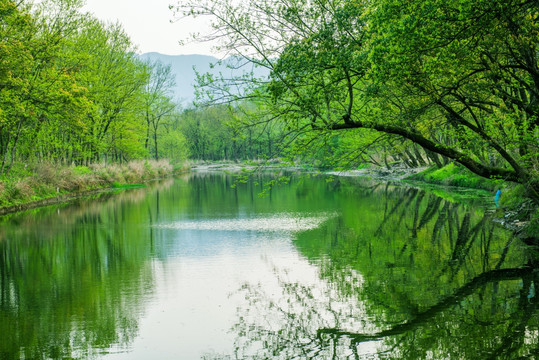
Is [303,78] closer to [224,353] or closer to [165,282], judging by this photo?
[165,282]

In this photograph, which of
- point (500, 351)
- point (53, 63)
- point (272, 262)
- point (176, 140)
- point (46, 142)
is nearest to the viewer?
point (500, 351)

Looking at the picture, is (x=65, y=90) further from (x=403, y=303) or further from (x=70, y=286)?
(x=403, y=303)

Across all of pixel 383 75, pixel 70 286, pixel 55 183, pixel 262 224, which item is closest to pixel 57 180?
pixel 55 183

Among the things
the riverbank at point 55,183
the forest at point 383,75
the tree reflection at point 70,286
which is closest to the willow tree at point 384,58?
the forest at point 383,75

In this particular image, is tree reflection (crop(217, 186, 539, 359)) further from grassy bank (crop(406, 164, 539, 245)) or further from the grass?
the grass

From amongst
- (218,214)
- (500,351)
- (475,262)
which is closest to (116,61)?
(218,214)

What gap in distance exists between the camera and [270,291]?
10195mm

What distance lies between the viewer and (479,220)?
18.7 metres

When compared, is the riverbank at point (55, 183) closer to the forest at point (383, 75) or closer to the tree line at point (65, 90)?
the tree line at point (65, 90)

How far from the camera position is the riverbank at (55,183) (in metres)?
25.0

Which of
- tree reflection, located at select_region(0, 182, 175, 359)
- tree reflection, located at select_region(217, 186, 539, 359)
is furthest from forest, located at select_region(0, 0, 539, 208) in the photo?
tree reflection, located at select_region(0, 182, 175, 359)

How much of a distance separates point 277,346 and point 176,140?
74507mm

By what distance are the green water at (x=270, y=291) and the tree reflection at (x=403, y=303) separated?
0.11 feet

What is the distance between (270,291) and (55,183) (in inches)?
960
